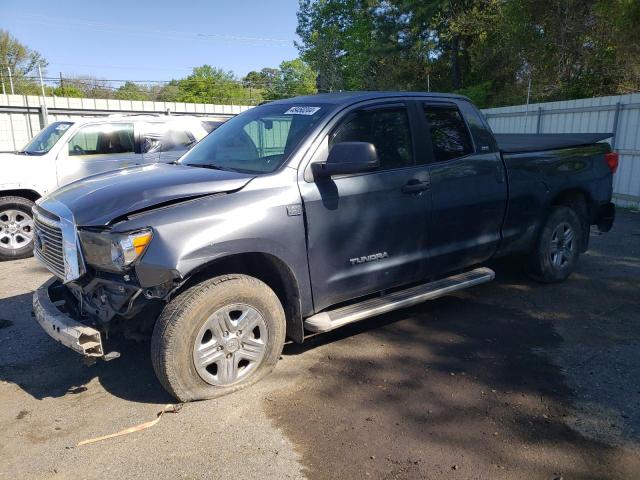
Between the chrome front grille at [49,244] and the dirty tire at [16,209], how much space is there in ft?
12.8

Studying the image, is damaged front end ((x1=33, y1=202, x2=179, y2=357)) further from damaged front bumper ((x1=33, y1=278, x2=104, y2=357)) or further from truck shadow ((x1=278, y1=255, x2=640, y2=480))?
truck shadow ((x1=278, y1=255, x2=640, y2=480))

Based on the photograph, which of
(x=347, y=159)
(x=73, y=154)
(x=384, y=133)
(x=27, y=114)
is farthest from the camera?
(x=27, y=114)

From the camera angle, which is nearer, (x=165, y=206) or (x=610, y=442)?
(x=610, y=442)

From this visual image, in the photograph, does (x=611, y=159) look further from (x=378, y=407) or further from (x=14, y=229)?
(x=14, y=229)

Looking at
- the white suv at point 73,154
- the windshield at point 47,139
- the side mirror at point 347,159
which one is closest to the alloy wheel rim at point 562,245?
the side mirror at point 347,159

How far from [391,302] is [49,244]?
2.54 metres

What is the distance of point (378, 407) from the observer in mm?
3348

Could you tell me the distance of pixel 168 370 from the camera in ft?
10.5

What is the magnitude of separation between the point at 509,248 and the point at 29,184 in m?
6.42

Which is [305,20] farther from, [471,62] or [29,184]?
[29,184]

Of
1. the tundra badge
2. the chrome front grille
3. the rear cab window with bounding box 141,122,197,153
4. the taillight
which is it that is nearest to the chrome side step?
the tundra badge

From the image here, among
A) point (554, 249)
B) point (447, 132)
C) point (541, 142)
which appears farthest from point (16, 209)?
point (554, 249)

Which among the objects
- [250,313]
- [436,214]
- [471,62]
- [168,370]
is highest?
[471,62]

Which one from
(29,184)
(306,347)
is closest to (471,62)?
(29,184)
